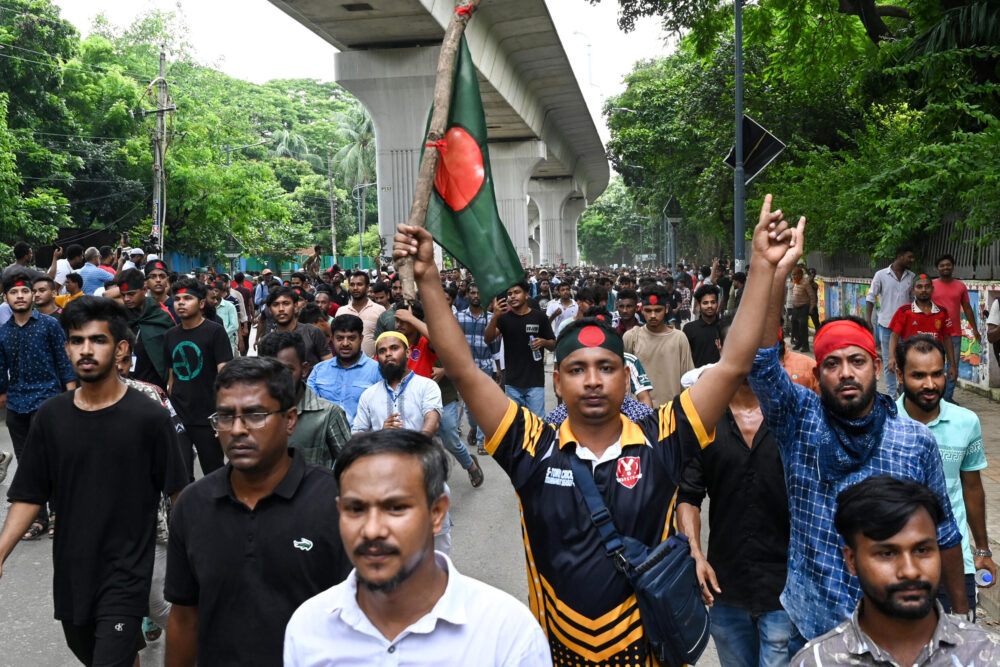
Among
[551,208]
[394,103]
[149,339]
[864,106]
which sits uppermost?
[551,208]

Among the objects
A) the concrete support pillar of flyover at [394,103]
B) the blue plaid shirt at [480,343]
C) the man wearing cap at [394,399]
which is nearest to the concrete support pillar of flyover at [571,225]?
the concrete support pillar of flyover at [394,103]

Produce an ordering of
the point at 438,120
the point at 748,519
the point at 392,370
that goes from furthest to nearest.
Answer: the point at 392,370 < the point at 438,120 < the point at 748,519

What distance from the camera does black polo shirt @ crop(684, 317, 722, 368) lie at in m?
8.46

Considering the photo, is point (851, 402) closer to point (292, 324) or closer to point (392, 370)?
point (392, 370)

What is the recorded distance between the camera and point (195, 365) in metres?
7.11

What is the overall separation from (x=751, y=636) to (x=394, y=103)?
20.8 metres

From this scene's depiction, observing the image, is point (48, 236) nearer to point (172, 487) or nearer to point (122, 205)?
point (122, 205)

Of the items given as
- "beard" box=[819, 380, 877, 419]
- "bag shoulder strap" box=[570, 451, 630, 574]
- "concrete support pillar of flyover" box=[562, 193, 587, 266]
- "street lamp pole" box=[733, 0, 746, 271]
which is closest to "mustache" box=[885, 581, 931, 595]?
"bag shoulder strap" box=[570, 451, 630, 574]

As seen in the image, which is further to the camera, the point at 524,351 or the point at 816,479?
the point at 524,351

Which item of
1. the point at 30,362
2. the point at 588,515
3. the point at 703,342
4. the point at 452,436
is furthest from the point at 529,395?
the point at 588,515

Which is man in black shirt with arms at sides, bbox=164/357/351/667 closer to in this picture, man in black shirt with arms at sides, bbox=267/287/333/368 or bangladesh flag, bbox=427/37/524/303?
bangladesh flag, bbox=427/37/524/303

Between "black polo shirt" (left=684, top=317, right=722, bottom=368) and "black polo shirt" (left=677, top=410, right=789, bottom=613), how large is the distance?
15.2 feet

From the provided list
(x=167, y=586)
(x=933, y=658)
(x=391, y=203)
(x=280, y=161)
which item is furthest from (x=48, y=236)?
(x=280, y=161)

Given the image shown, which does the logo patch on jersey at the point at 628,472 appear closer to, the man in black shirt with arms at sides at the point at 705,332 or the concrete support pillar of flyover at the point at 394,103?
the man in black shirt with arms at sides at the point at 705,332
